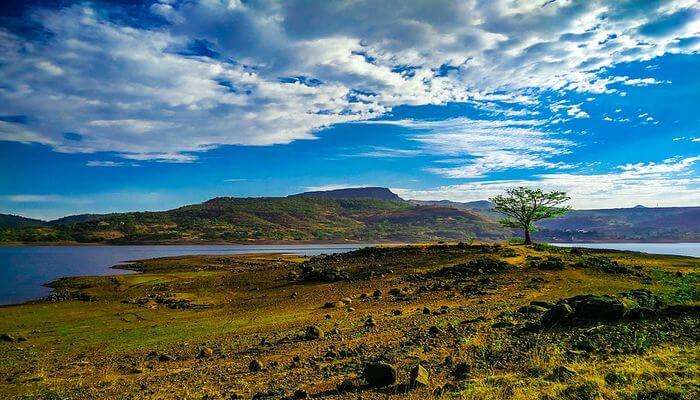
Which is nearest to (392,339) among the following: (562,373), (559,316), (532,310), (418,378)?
(418,378)

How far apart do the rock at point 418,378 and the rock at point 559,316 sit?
6.40 m

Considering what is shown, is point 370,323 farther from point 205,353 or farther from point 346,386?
point 346,386

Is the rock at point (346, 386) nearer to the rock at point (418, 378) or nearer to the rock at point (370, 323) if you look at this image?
the rock at point (418, 378)

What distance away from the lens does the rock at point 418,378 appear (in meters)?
10.1

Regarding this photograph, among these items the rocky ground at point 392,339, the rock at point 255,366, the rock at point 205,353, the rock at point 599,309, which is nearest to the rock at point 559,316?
the rocky ground at point 392,339

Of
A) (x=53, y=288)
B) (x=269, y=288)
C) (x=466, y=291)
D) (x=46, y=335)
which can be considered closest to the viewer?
(x=46, y=335)

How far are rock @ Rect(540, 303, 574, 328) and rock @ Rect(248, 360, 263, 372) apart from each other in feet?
32.8

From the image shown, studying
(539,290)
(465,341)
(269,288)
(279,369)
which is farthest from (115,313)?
(539,290)

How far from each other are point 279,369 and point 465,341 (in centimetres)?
629

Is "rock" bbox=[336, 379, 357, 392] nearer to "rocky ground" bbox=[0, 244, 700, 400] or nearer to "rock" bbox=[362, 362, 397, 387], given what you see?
"rocky ground" bbox=[0, 244, 700, 400]

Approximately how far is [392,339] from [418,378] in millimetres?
5622

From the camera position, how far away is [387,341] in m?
15.6

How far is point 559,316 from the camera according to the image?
14.6 meters

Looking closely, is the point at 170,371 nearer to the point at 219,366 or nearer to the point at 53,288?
the point at 219,366
